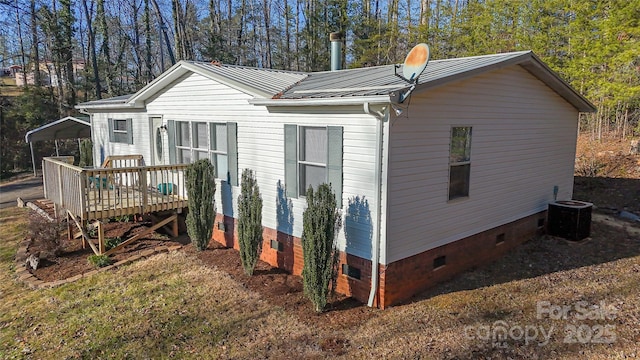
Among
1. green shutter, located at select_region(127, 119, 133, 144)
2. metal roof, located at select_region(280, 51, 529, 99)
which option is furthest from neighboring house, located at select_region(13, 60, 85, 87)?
metal roof, located at select_region(280, 51, 529, 99)

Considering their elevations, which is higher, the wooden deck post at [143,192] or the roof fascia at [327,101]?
the roof fascia at [327,101]

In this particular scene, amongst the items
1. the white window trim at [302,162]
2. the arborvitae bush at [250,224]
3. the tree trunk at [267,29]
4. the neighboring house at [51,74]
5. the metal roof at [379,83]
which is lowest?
the arborvitae bush at [250,224]

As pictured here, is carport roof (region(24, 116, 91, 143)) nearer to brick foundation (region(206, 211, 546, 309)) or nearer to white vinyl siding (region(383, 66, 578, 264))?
brick foundation (region(206, 211, 546, 309))

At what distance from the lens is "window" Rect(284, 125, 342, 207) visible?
628 centimetres

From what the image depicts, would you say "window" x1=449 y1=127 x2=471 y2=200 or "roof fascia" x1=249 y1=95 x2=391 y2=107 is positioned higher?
"roof fascia" x1=249 y1=95 x2=391 y2=107

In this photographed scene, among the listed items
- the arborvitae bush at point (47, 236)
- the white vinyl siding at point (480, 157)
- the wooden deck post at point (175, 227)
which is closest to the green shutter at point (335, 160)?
the white vinyl siding at point (480, 157)

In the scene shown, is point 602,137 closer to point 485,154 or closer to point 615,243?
point 615,243

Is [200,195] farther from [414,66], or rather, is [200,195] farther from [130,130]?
[130,130]

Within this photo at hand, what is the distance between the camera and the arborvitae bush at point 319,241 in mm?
5789

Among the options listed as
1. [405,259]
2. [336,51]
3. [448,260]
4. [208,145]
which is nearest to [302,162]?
[405,259]

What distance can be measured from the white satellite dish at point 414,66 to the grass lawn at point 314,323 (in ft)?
10.1

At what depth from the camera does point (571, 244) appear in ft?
28.6

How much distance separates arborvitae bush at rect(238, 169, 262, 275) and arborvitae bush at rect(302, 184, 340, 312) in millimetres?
1418

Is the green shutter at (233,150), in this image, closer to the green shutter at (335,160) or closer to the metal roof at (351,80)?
the metal roof at (351,80)
